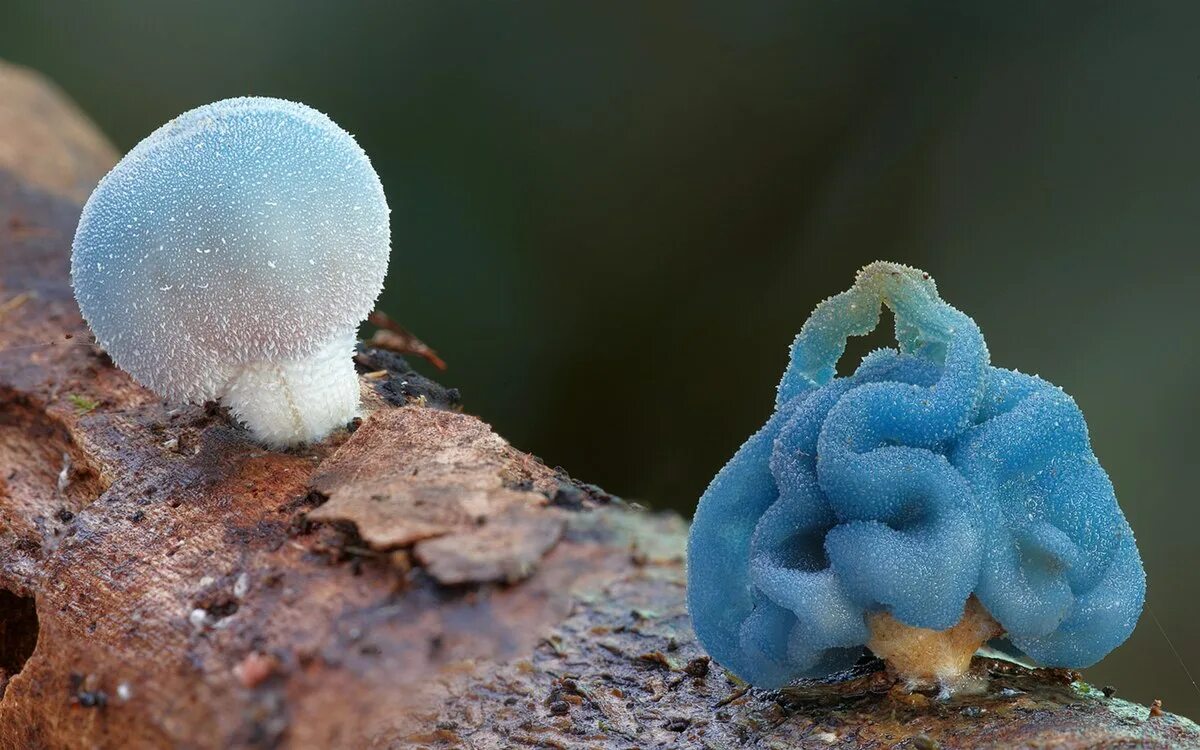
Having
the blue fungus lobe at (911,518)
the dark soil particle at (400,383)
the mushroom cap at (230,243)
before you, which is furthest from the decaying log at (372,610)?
the mushroom cap at (230,243)

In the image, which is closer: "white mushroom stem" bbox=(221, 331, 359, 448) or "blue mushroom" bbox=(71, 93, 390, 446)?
"blue mushroom" bbox=(71, 93, 390, 446)

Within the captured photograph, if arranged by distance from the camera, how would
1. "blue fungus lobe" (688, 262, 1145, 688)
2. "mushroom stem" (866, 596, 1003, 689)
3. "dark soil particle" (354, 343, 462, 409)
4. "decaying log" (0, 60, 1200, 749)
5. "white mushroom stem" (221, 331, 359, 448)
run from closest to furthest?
1. "decaying log" (0, 60, 1200, 749)
2. "blue fungus lobe" (688, 262, 1145, 688)
3. "mushroom stem" (866, 596, 1003, 689)
4. "white mushroom stem" (221, 331, 359, 448)
5. "dark soil particle" (354, 343, 462, 409)

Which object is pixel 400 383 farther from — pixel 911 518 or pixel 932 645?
pixel 932 645

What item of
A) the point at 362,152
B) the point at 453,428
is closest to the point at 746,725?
the point at 453,428

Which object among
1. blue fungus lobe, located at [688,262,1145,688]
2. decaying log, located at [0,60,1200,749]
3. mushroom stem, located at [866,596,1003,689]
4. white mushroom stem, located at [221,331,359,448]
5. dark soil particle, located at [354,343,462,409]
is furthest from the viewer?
dark soil particle, located at [354,343,462,409]

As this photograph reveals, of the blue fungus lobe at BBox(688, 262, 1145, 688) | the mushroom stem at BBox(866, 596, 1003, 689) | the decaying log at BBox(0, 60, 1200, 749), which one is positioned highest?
the blue fungus lobe at BBox(688, 262, 1145, 688)

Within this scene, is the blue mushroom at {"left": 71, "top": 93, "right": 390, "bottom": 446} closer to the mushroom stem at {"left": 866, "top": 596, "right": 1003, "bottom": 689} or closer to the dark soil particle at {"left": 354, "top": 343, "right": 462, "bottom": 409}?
the dark soil particle at {"left": 354, "top": 343, "right": 462, "bottom": 409}

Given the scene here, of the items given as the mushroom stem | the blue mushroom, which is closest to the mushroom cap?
the blue mushroom
